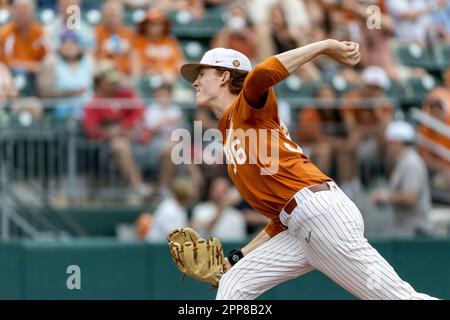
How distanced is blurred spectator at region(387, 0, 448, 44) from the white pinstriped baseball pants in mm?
8249

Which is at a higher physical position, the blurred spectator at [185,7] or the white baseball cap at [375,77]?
the blurred spectator at [185,7]

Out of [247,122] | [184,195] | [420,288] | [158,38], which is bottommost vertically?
[420,288]

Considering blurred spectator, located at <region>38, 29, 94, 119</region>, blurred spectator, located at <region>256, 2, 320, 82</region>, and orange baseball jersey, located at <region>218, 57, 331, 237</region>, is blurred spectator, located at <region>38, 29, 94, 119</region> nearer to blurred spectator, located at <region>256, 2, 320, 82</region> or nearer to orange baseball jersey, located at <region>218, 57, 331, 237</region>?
blurred spectator, located at <region>256, 2, 320, 82</region>

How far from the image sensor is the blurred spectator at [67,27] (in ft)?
40.6

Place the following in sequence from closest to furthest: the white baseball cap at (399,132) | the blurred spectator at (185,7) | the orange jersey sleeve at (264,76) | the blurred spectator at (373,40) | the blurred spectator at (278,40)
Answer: the orange jersey sleeve at (264,76) → the white baseball cap at (399,132) → the blurred spectator at (278,40) → the blurred spectator at (373,40) → the blurred spectator at (185,7)

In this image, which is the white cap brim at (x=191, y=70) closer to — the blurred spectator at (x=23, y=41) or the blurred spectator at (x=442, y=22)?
the blurred spectator at (x=23, y=41)

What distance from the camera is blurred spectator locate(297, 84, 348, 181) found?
1204 centimetres

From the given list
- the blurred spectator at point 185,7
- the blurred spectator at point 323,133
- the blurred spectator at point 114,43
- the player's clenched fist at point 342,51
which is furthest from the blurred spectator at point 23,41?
the player's clenched fist at point 342,51

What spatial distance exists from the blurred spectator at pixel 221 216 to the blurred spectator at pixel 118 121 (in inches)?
26.8

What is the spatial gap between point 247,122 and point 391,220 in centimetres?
568

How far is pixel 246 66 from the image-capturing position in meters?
6.86

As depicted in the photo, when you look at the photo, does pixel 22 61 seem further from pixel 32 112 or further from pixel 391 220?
pixel 391 220

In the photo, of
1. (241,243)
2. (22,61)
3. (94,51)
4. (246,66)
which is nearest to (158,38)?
(94,51)
